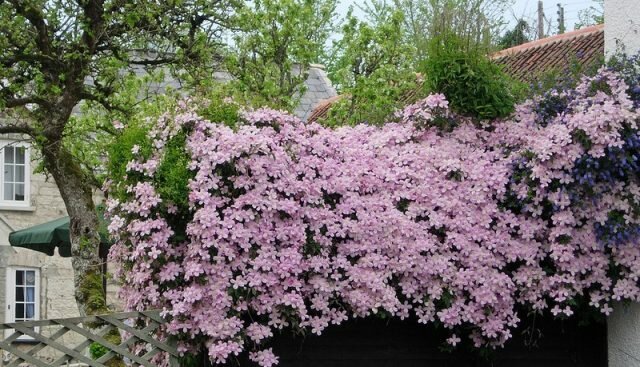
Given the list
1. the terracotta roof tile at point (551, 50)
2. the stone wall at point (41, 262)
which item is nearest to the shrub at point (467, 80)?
the terracotta roof tile at point (551, 50)

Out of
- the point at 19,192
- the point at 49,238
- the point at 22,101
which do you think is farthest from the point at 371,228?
the point at 19,192

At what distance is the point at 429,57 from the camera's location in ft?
30.2

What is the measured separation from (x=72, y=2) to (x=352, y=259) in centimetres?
498

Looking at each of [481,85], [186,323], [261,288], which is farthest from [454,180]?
[186,323]

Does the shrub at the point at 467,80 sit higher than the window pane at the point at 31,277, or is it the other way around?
the shrub at the point at 467,80

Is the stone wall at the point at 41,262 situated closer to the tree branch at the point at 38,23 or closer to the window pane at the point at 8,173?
the window pane at the point at 8,173

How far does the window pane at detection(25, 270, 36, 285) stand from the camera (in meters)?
22.4

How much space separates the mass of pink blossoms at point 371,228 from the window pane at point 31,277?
48.1ft

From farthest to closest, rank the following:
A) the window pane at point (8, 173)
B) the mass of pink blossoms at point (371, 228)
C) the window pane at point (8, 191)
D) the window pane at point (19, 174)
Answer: the window pane at point (19, 174), the window pane at point (8, 173), the window pane at point (8, 191), the mass of pink blossoms at point (371, 228)

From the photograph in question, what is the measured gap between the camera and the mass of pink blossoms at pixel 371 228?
7.73 m

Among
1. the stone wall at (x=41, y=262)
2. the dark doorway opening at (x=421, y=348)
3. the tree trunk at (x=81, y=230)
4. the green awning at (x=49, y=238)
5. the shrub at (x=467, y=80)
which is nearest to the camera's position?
the dark doorway opening at (x=421, y=348)

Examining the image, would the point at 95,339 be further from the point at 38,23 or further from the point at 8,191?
the point at 8,191

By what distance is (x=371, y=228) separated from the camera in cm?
817

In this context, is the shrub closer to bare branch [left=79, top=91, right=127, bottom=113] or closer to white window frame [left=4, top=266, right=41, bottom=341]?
bare branch [left=79, top=91, right=127, bottom=113]
